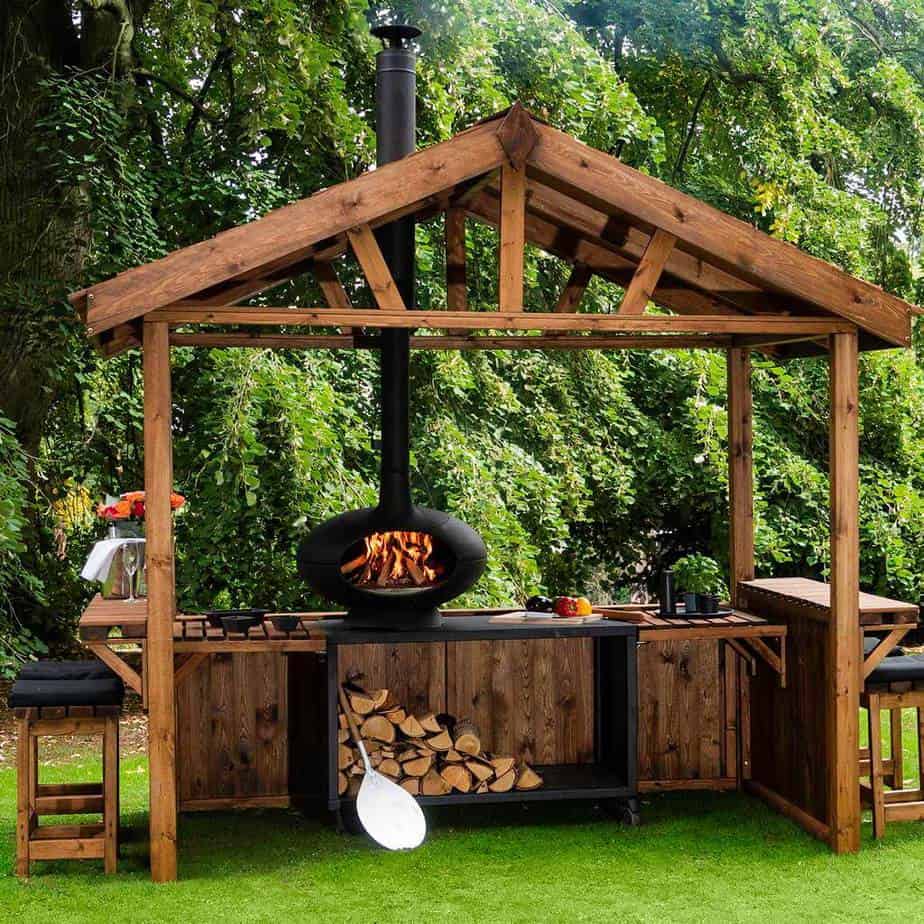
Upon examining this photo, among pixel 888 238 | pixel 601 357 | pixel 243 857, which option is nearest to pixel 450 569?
pixel 243 857

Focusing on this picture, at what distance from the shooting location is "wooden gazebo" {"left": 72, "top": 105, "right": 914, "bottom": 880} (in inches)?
197

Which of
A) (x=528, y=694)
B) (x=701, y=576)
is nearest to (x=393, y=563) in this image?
(x=528, y=694)

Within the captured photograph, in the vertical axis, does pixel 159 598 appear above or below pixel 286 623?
above

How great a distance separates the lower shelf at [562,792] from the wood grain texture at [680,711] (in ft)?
1.45

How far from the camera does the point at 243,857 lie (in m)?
5.50

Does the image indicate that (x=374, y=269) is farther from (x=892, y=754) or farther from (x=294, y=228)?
(x=892, y=754)

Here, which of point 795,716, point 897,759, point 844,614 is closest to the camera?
point 844,614

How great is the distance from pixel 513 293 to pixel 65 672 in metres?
2.28

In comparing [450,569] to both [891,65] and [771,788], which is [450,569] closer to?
[771,788]

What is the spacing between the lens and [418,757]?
19.3 ft

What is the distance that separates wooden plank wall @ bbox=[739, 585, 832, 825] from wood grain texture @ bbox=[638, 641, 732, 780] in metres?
0.19

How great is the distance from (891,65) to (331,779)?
23.7 feet

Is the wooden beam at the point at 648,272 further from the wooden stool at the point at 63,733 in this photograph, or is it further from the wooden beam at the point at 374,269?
the wooden stool at the point at 63,733

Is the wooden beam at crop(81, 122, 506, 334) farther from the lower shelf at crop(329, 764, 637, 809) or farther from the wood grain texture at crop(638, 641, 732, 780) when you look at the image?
the wood grain texture at crop(638, 641, 732, 780)
